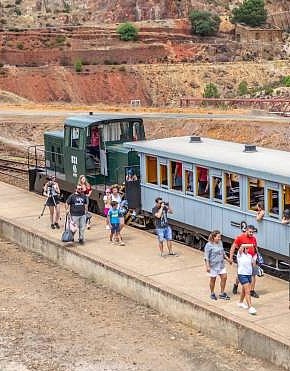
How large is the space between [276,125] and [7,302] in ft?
110

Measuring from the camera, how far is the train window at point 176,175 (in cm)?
1905

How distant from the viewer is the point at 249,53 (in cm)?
11194

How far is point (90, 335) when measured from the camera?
46.4ft

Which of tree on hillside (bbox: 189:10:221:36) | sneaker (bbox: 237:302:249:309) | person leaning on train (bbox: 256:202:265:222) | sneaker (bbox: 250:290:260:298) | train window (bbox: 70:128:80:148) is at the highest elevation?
tree on hillside (bbox: 189:10:221:36)

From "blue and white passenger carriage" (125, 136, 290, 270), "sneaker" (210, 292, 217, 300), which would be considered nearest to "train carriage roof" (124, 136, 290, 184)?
"blue and white passenger carriage" (125, 136, 290, 270)

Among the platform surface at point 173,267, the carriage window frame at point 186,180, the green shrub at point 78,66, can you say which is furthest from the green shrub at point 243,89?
the carriage window frame at point 186,180

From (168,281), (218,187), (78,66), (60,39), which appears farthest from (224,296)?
(60,39)

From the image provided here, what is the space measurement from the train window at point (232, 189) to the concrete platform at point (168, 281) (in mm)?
1414

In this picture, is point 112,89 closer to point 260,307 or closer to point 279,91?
point 279,91

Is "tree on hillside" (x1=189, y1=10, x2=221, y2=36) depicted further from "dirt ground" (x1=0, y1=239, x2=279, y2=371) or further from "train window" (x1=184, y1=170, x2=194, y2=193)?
"dirt ground" (x1=0, y1=239, x2=279, y2=371)

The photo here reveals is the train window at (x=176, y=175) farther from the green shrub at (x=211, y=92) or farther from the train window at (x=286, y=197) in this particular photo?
the green shrub at (x=211, y=92)

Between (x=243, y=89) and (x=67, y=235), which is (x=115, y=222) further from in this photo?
(x=243, y=89)

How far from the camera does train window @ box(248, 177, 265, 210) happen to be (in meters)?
16.6

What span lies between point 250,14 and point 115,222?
11054 centimetres
